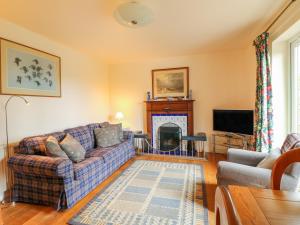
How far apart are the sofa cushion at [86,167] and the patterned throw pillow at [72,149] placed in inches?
5.7

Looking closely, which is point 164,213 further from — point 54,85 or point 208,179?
point 54,85

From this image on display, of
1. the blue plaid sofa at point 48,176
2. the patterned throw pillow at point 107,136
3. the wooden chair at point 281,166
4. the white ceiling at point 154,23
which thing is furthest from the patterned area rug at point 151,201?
the white ceiling at point 154,23

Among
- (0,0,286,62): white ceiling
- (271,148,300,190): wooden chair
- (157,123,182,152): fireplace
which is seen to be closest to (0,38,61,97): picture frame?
(0,0,286,62): white ceiling

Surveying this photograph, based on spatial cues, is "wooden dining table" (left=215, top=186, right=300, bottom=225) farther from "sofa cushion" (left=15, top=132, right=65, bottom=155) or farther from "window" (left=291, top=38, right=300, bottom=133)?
"sofa cushion" (left=15, top=132, right=65, bottom=155)

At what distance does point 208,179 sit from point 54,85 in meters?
3.20

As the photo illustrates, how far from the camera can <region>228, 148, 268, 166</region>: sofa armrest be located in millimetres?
2255

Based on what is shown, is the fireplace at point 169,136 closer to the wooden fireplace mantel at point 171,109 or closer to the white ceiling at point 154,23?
the wooden fireplace mantel at point 171,109

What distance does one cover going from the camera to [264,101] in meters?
2.48

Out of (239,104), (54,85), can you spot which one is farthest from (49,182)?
(239,104)

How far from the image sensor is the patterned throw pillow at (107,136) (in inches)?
136

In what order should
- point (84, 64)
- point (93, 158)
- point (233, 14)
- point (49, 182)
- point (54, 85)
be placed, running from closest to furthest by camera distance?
point (49, 182)
point (233, 14)
point (93, 158)
point (54, 85)
point (84, 64)

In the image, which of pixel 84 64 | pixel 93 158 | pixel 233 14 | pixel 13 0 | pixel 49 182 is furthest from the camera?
pixel 84 64

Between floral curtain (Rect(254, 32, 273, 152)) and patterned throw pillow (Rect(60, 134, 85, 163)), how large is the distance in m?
2.76

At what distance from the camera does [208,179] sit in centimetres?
280
